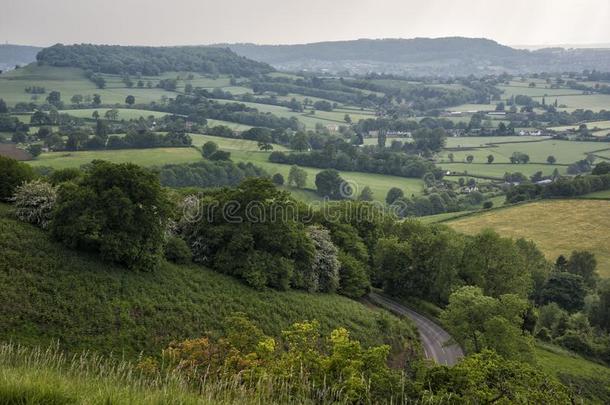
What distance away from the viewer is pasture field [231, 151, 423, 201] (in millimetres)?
128375

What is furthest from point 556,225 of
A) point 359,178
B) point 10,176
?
point 10,176

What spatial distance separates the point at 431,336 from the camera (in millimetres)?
50625

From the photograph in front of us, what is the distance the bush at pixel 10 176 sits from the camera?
39.4 m

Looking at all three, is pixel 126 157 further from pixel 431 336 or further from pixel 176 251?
pixel 431 336

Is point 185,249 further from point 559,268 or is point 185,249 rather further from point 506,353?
point 559,268

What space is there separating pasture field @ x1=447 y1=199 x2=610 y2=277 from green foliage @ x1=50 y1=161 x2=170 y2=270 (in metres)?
74.8

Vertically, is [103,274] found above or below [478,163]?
above

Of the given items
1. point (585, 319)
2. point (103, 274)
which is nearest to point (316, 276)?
point (103, 274)

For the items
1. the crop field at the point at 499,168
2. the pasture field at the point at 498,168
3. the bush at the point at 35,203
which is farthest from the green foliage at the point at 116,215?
the pasture field at the point at 498,168

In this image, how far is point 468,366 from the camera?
26594 mm

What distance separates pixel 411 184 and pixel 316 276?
9610 centimetres

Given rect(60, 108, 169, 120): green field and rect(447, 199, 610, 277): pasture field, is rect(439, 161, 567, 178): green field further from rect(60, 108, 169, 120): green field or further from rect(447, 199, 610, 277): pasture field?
rect(60, 108, 169, 120): green field

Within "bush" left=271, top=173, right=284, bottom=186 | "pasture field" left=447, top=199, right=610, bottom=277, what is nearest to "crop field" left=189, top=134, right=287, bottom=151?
"bush" left=271, top=173, right=284, bottom=186

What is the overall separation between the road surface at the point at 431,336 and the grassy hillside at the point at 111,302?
654 cm
